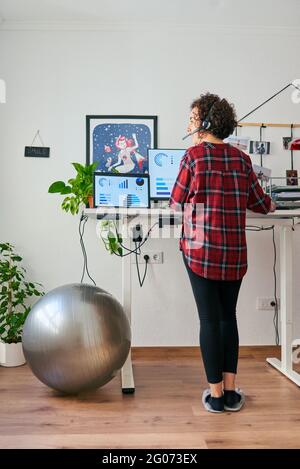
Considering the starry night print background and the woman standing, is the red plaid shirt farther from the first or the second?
the starry night print background

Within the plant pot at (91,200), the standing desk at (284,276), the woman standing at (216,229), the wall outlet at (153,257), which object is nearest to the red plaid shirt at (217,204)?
the woman standing at (216,229)

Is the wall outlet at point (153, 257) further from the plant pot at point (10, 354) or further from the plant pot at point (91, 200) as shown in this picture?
the plant pot at point (10, 354)

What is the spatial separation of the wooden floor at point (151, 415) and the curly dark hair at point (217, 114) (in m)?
1.20

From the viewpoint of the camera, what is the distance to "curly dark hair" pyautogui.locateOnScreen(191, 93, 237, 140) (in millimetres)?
1694

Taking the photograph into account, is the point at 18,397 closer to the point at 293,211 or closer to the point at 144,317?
the point at 144,317

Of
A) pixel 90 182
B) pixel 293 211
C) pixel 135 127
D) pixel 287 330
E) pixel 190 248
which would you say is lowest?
pixel 287 330

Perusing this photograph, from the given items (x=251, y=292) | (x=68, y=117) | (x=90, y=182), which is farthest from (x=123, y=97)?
(x=251, y=292)

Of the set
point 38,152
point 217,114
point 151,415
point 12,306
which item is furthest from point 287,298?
point 38,152

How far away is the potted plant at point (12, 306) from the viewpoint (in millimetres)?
2416

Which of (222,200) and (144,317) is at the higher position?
(222,200)

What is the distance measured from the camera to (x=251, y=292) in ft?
A: 9.20

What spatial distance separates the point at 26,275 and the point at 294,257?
1888 millimetres

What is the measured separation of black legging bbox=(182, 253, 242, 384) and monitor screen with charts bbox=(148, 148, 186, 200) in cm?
92

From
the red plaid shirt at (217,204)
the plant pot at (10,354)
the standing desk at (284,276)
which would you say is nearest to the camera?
the red plaid shirt at (217,204)
